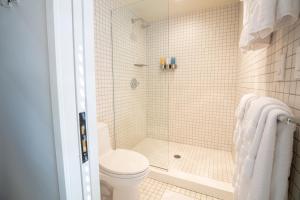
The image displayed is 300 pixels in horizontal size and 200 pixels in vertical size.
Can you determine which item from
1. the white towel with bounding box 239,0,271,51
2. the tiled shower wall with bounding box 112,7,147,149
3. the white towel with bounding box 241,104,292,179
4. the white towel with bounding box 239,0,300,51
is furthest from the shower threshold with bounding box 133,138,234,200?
the white towel with bounding box 239,0,300,51

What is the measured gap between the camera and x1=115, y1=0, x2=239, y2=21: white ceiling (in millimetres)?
1995

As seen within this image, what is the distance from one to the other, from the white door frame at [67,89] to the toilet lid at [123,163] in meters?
0.78

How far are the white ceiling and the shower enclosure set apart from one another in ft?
0.05

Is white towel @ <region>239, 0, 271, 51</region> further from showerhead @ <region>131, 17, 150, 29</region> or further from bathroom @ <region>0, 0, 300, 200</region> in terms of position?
showerhead @ <region>131, 17, 150, 29</region>

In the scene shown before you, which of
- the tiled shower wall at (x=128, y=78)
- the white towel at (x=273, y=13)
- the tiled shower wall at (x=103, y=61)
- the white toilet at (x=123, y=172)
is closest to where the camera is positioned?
the white towel at (x=273, y=13)

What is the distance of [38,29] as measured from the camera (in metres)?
0.45

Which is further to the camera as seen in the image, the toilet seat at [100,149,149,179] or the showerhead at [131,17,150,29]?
the showerhead at [131,17,150,29]

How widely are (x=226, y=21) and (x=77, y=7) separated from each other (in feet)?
7.55

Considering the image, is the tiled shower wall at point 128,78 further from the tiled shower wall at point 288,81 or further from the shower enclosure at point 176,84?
the tiled shower wall at point 288,81

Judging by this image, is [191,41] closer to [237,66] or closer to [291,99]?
[237,66]

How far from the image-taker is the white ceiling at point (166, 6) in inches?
78.5

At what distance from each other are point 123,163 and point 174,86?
160 centimetres

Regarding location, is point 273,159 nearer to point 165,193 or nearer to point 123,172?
point 123,172

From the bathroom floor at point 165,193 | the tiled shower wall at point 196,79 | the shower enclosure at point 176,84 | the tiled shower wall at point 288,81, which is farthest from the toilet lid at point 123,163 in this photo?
the tiled shower wall at point 196,79
